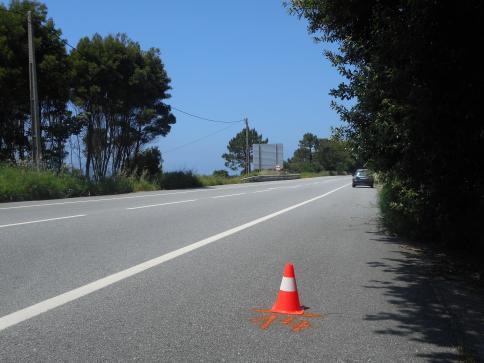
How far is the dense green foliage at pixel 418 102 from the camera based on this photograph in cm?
586

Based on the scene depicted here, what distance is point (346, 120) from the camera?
955 cm

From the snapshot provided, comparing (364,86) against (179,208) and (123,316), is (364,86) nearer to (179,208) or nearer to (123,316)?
(123,316)

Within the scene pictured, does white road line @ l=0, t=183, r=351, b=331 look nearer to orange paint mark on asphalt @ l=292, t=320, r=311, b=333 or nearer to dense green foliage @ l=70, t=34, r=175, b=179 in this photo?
orange paint mark on asphalt @ l=292, t=320, r=311, b=333

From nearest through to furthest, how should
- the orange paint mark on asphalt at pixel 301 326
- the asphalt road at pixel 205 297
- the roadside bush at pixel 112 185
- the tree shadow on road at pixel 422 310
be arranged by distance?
the asphalt road at pixel 205 297, the tree shadow on road at pixel 422 310, the orange paint mark on asphalt at pixel 301 326, the roadside bush at pixel 112 185

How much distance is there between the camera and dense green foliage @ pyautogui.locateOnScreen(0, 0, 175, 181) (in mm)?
26672

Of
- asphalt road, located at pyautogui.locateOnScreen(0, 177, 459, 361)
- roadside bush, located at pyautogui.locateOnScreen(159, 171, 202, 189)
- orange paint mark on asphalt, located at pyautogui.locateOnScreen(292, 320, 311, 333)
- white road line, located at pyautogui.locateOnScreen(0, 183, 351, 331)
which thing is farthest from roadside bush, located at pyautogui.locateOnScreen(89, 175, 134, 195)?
orange paint mark on asphalt, located at pyautogui.locateOnScreen(292, 320, 311, 333)

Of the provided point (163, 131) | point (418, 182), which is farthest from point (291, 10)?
point (163, 131)

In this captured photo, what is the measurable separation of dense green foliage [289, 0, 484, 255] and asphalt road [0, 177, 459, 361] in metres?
1.00

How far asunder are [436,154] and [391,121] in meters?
1.34

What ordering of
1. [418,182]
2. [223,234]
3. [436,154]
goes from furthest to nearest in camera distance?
1. [223,234]
2. [418,182]
3. [436,154]

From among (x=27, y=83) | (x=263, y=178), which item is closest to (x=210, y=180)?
(x=263, y=178)

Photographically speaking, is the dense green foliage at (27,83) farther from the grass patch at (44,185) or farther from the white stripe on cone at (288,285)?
the white stripe on cone at (288,285)

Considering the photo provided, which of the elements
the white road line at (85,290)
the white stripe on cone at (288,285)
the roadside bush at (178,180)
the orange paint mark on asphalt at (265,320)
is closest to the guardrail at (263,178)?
the roadside bush at (178,180)

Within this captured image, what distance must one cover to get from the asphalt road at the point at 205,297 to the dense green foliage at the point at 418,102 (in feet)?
3.27
